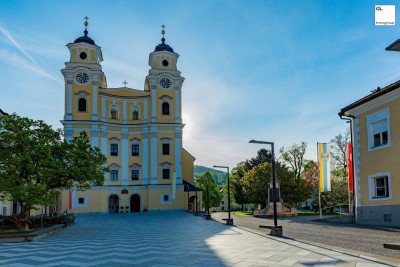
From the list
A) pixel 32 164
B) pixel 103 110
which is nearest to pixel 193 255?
pixel 32 164

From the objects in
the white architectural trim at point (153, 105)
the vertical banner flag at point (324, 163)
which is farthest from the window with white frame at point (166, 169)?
the vertical banner flag at point (324, 163)

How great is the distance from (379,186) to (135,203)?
1571 inches

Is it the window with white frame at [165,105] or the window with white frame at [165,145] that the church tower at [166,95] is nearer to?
the window with white frame at [165,105]

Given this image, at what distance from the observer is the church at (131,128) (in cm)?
5372

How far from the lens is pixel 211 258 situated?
10.8m

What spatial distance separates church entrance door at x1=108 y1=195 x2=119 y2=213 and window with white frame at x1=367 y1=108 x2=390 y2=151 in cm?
4014

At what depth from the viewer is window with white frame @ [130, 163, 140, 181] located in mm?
56406

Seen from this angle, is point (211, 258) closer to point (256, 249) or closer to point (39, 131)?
point (256, 249)

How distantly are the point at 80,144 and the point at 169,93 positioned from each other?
114ft

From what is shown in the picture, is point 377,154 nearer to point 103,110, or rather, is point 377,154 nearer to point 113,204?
point 103,110

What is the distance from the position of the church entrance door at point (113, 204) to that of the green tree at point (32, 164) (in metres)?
33.9

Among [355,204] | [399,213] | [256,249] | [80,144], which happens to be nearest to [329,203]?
[355,204]

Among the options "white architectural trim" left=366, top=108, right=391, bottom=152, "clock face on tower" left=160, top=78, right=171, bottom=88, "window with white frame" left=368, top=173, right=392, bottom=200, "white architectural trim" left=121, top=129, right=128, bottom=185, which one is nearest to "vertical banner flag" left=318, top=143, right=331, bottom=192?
"white architectural trim" left=366, top=108, right=391, bottom=152

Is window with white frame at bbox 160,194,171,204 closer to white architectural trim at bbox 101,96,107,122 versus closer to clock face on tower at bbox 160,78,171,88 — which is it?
white architectural trim at bbox 101,96,107,122
